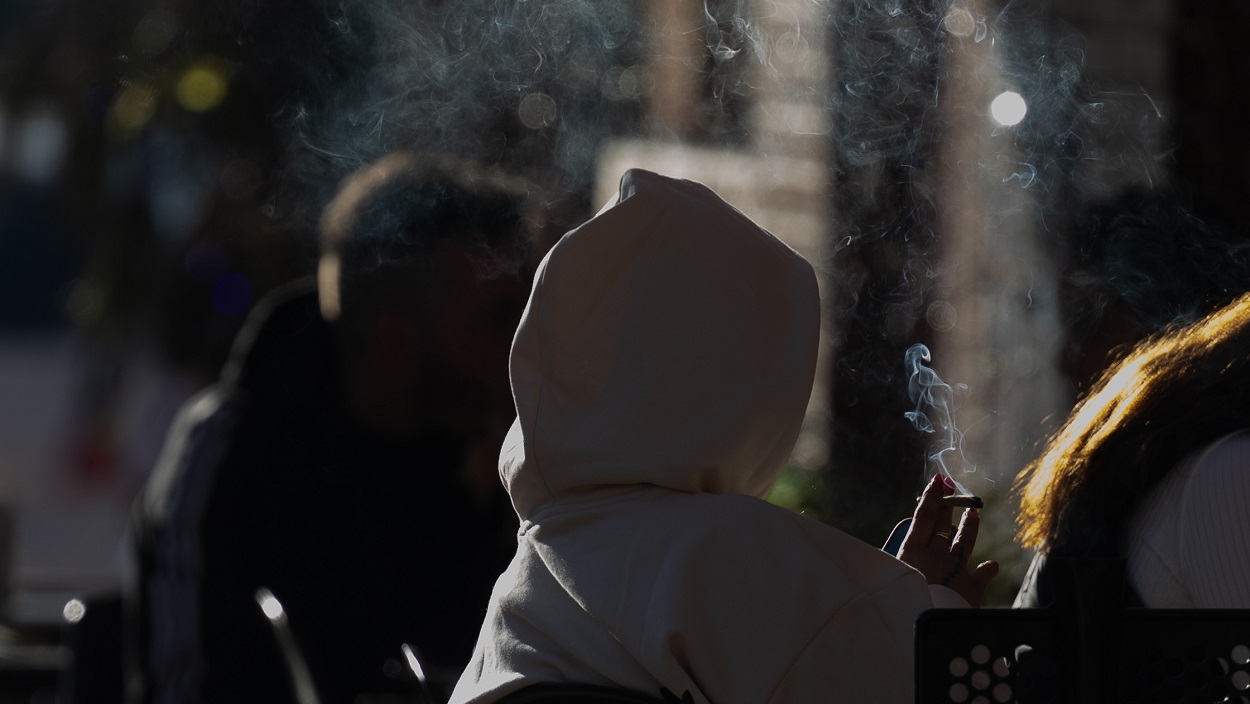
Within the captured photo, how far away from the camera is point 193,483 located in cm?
292

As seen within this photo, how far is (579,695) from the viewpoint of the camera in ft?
4.30

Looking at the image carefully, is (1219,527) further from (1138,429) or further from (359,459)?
(359,459)

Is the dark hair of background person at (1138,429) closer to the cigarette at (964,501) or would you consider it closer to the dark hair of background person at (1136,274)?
the cigarette at (964,501)

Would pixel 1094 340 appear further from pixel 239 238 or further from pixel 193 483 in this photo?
pixel 239 238

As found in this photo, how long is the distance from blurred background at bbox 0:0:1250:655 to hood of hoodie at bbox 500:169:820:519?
179cm

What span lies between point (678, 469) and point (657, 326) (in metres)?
0.17

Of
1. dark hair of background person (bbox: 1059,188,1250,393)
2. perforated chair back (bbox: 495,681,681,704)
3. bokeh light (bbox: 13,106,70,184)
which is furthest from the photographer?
bokeh light (bbox: 13,106,70,184)

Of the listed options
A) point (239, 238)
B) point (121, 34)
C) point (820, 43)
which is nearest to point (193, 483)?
point (820, 43)

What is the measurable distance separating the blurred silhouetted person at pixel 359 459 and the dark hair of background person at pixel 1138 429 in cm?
153

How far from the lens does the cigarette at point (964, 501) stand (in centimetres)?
154

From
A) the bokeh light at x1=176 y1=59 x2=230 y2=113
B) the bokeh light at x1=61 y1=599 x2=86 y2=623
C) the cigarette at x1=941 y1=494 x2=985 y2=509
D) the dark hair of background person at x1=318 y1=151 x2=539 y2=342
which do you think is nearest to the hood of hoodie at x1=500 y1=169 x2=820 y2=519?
the cigarette at x1=941 y1=494 x2=985 y2=509

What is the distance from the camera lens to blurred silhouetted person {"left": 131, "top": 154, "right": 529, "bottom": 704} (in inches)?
114

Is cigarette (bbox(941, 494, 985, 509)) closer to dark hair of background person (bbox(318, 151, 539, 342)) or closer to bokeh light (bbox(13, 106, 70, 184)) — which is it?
dark hair of background person (bbox(318, 151, 539, 342))

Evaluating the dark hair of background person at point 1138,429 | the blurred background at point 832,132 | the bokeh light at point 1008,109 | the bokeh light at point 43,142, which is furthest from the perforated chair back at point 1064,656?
the bokeh light at point 43,142
